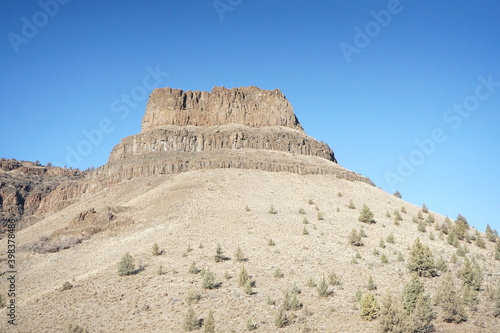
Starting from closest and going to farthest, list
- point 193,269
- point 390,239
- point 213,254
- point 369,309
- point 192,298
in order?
point 369,309, point 192,298, point 193,269, point 213,254, point 390,239

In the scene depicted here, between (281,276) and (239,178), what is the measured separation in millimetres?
30677

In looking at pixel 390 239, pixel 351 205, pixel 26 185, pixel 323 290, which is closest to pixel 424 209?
pixel 351 205

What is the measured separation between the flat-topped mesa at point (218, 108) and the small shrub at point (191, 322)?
6149cm

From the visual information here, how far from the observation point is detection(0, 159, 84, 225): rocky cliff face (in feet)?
283

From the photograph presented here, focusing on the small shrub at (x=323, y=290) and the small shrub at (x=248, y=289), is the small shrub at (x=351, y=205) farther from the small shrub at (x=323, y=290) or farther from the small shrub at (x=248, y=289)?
the small shrub at (x=248, y=289)

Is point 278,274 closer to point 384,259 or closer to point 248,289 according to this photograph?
point 248,289

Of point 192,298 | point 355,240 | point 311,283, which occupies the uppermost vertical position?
point 355,240

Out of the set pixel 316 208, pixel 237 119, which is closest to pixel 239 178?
pixel 316 208

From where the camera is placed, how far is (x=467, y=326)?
25.5 m

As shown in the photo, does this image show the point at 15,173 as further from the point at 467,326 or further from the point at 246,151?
the point at 467,326

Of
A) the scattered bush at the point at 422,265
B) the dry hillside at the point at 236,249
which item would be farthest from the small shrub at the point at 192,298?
the scattered bush at the point at 422,265

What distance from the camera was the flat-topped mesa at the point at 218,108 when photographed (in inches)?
3406

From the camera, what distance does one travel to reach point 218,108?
87.8m

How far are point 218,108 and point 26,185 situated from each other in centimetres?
4384
